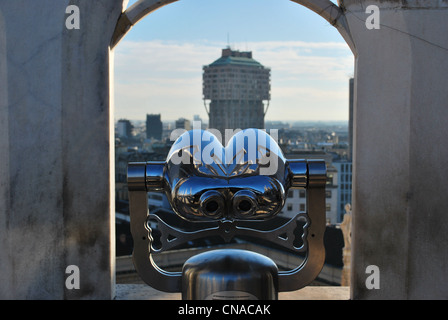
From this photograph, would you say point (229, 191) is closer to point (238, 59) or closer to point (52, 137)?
point (52, 137)

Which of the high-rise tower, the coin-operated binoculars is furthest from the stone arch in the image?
the high-rise tower

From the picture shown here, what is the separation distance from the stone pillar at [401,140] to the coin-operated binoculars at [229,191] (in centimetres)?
82

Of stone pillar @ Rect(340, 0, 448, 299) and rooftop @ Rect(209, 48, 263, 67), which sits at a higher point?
rooftop @ Rect(209, 48, 263, 67)

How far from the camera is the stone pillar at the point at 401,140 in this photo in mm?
2707

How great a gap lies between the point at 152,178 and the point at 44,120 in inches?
38.5

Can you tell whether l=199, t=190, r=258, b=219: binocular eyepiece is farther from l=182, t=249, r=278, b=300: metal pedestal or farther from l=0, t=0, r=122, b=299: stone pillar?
l=0, t=0, r=122, b=299: stone pillar

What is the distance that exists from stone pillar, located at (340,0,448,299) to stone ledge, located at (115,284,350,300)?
13.8 inches

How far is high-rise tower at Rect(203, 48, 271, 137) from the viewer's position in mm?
60375

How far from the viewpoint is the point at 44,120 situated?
2.72 metres

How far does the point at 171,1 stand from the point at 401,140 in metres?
1.27

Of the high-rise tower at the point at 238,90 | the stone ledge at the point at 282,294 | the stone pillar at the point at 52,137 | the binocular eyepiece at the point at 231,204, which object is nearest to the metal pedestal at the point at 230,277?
the binocular eyepiece at the point at 231,204

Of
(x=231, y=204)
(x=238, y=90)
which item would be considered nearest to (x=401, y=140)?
(x=231, y=204)

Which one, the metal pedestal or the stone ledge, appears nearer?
the metal pedestal
